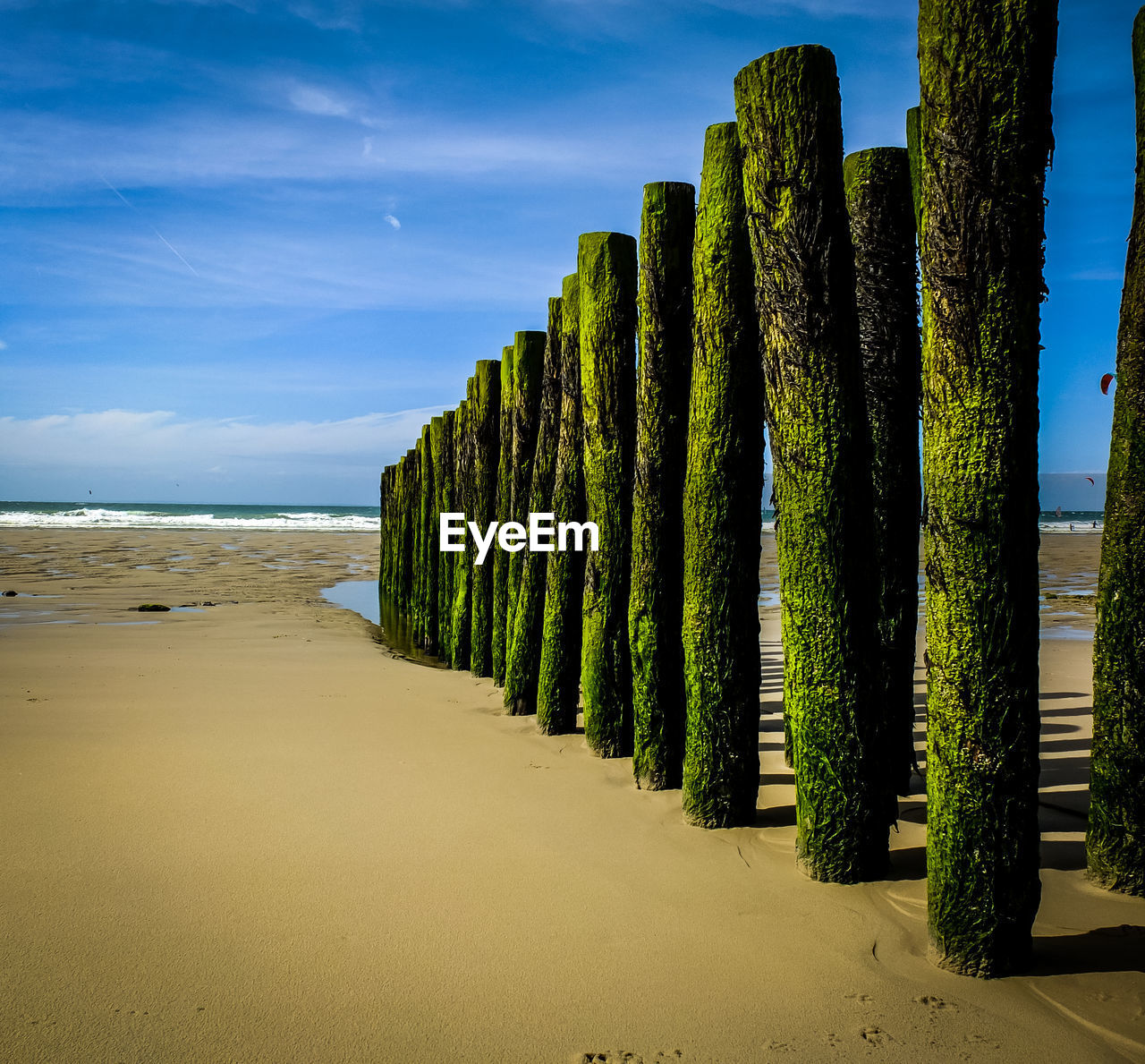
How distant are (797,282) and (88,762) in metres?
4.24

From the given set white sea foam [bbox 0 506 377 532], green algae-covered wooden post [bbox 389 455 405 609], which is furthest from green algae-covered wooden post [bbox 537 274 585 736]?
white sea foam [bbox 0 506 377 532]

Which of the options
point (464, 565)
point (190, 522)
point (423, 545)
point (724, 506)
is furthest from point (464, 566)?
point (190, 522)

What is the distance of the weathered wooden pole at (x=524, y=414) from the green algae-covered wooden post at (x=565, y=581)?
3.01 feet

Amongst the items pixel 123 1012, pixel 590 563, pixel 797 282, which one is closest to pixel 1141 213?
pixel 797 282

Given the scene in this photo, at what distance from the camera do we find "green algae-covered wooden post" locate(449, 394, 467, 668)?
7.91 metres

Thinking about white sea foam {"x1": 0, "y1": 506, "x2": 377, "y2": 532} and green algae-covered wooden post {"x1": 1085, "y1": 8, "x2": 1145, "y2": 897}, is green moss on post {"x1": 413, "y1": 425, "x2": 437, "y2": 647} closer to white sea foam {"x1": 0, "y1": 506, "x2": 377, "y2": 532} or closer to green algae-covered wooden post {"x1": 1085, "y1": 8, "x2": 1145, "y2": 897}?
green algae-covered wooden post {"x1": 1085, "y1": 8, "x2": 1145, "y2": 897}

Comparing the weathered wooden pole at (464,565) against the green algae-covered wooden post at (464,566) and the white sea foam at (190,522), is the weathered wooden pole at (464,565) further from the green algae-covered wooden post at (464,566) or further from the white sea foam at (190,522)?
the white sea foam at (190,522)

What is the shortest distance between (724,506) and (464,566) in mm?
4677

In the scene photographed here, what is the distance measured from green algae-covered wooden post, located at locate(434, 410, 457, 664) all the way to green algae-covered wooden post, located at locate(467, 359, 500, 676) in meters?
1.04

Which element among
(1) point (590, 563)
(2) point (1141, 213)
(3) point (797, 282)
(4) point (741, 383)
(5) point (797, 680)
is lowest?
(5) point (797, 680)

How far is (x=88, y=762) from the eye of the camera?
4410mm

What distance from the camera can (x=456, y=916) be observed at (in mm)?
2865

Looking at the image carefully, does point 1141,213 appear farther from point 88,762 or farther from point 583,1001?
point 88,762

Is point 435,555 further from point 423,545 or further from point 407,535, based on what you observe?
point 407,535
